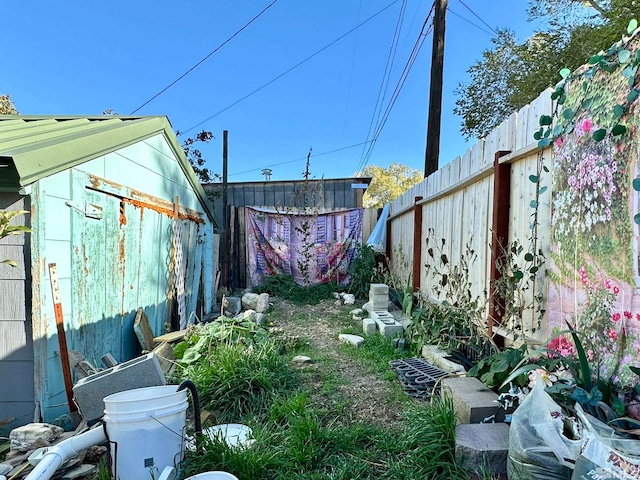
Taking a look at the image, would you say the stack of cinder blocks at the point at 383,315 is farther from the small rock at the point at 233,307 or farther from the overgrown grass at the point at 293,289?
the small rock at the point at 233,307

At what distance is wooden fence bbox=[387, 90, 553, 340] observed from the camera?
228 centimetres

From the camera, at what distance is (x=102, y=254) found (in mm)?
3191

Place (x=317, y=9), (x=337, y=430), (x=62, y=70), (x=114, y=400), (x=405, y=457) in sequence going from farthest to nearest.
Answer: (x=62, y=70), (x=317, y=9), (x=337, y=430), (x=405, y=457), (x=114, y=400)

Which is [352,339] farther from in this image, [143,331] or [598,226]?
[598,226]

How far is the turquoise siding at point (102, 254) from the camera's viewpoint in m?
2.42

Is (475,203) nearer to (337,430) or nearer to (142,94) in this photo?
(337,430)

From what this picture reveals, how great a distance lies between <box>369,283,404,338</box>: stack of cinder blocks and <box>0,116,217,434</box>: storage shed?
2.67 m

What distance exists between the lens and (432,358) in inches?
130

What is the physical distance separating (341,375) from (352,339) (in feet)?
3.17

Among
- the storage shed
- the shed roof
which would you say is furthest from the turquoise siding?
the shed roof

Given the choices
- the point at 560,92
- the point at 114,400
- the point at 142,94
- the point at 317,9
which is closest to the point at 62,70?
the point at 142,94

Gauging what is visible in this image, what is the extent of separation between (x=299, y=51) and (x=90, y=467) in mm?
9594

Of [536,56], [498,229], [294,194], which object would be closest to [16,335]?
[498,229]

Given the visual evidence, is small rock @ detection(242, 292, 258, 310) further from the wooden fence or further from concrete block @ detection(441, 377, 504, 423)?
concrete block @ detection(441, 377, 504, 423)
